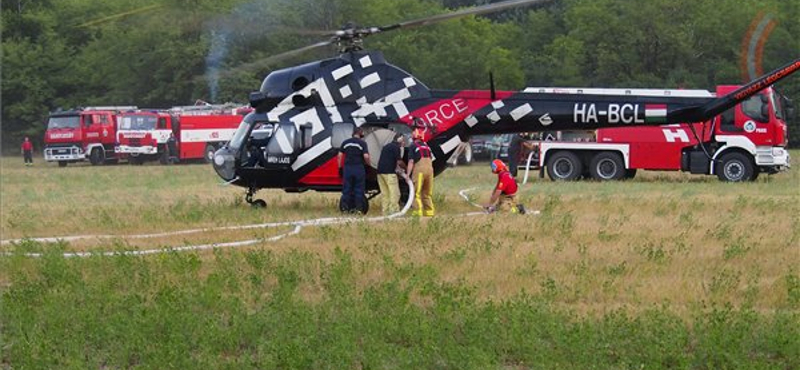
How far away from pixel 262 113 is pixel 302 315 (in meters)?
10.2

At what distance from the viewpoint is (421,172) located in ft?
58.6

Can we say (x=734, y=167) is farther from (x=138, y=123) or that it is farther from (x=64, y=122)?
(x=64, y=122)

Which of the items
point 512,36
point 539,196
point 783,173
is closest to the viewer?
point 539,196

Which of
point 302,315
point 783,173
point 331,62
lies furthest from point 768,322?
point 783,173

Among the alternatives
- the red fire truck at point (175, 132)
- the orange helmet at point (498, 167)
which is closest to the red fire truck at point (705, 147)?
the orange helmet at point (498, 167)

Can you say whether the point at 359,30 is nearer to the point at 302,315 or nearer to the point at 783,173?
the point at 302,315

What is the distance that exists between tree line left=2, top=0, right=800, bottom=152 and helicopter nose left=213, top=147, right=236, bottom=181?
609 inches

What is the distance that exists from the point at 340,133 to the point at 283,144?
0.96 meters

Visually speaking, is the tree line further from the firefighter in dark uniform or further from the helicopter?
the firefighter in dark uniform

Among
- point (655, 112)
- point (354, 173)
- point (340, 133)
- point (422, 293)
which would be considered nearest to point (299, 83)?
point (340, 133)

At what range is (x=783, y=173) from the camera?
3197cm

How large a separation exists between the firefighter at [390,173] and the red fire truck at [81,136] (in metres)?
31.4

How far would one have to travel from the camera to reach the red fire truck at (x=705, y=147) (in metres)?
27.7

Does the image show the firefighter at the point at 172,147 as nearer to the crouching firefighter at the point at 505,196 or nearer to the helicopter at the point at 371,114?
the helicopter at the point at 371,114
